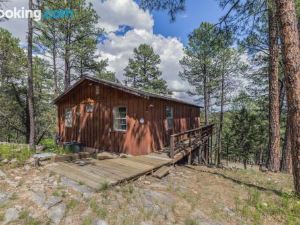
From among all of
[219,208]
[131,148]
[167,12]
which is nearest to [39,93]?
[131,148]

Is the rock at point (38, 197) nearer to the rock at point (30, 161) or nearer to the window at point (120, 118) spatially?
the rock at point (30, 161)

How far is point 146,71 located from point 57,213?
25642mm

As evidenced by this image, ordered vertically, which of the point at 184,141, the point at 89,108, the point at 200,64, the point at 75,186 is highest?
the point at 200,64

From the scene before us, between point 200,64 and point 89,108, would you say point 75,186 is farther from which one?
point 200,64

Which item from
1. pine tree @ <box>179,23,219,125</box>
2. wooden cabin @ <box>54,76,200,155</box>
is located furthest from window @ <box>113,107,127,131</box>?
pine tree @ <box>179,23,219,125</box>

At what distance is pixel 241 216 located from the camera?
4250 millimetres

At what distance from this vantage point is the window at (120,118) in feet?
32.8

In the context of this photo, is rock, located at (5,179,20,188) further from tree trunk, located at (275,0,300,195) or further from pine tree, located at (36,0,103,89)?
pine tree, located at (36,0,103,89)

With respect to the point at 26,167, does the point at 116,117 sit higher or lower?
higher

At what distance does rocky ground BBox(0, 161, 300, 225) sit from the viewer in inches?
149

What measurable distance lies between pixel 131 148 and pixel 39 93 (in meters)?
12.5

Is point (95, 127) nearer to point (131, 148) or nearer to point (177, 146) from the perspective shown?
point (131, 148)

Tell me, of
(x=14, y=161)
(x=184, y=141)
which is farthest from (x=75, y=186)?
(x=184, y=141)

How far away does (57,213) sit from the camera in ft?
12.4
